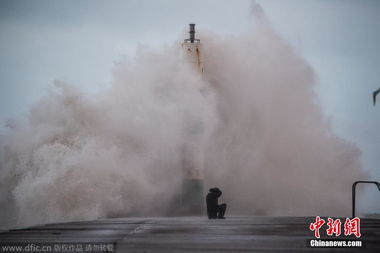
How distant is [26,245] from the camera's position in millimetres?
10445

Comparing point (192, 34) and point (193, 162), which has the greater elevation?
point (192, 34)


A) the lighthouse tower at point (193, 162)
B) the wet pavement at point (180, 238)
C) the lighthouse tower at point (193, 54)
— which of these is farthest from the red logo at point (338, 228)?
the lighthouse tower at point (193, 54)

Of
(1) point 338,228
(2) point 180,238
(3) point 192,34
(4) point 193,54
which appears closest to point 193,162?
(4) point 193,54

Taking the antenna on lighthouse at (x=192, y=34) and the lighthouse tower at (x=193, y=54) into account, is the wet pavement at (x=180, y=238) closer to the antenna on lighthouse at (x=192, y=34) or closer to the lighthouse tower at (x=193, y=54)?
the lighthouse tower at (x=193, y=54)

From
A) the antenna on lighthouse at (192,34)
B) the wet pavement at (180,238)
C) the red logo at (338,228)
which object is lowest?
the wet pavement at (180,238)

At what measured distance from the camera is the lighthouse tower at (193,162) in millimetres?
26078

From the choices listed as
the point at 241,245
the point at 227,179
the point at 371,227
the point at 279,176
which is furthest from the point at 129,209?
the point at 241,245

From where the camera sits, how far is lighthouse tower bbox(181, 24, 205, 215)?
26.1m

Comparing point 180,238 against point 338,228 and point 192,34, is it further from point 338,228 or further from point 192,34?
point 192,34

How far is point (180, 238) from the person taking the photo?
1115 centimetres

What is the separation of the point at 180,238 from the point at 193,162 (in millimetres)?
15080

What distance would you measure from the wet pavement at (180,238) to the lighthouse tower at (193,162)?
477 inches

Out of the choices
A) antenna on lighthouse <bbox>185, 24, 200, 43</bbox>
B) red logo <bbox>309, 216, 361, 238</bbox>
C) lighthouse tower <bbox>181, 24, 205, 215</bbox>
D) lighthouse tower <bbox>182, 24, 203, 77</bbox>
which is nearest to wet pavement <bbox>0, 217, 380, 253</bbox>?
red logo <bbox>309, 216, 361, 238</bbox>

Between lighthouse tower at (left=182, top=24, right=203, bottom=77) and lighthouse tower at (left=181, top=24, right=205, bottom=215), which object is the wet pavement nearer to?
lighthouse tower at (left=181, top=24, right=205, bottom=215)
